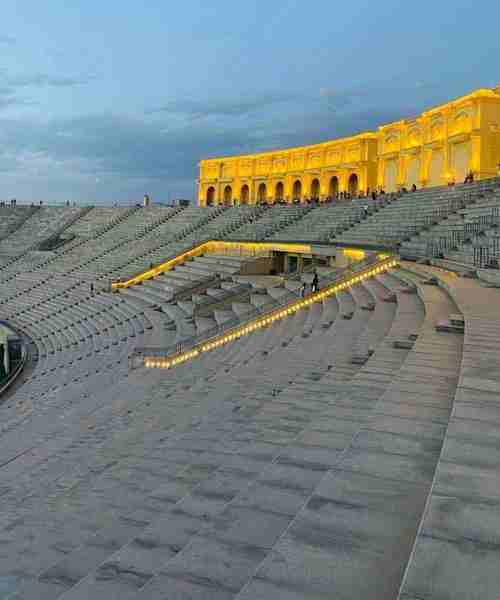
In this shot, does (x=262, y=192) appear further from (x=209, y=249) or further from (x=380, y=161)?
(x=209, y=249)

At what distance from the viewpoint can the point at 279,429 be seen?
6.11 metres

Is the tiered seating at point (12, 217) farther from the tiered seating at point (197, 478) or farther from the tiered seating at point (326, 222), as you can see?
the tiered seating at point (197, 478)

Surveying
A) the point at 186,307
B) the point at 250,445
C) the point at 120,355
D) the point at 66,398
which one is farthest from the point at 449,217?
the point at 250,445

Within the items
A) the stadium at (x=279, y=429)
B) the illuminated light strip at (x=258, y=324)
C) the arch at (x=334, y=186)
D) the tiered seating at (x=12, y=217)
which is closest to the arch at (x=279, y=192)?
the arch at (x=334, y=186)

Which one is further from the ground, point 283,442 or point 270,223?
point 270,223

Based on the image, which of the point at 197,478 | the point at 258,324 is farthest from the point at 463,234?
the point at 197,478

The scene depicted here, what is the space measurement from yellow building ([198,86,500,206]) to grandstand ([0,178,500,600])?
10.7 m

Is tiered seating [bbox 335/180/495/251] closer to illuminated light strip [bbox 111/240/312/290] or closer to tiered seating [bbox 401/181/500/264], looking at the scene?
tiered seating [bbox 401/181/500/264]

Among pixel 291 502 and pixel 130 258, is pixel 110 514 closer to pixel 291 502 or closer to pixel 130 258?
pixel 291 502

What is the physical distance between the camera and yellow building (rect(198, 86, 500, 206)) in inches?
1368

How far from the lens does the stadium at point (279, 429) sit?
295cm

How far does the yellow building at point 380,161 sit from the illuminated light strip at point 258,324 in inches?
692

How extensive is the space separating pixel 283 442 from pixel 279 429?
547 mm

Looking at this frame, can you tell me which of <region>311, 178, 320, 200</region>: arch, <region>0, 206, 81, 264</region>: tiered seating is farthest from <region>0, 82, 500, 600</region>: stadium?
<region>311, 178, 320, 200</region>: arch
